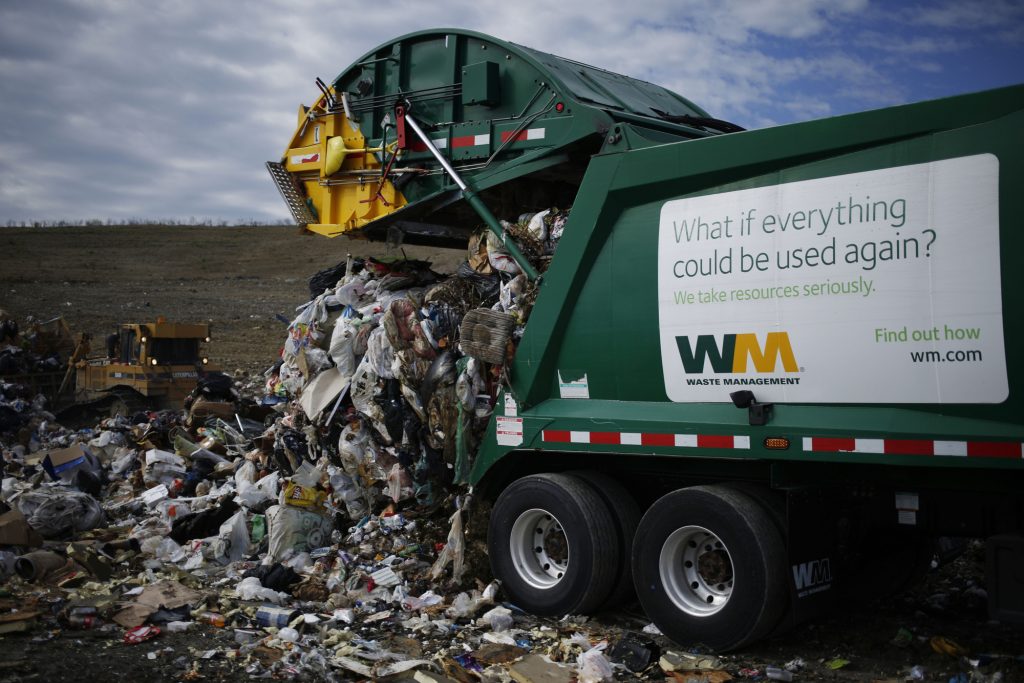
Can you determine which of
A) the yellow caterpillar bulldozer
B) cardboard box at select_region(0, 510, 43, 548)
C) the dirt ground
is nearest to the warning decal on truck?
cardboard box at select_region(0, 510, 43, 548)

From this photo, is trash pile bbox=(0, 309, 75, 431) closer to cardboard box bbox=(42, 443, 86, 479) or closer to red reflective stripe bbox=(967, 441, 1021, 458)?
cardboard box bbox=(42, 443, 86, 479)

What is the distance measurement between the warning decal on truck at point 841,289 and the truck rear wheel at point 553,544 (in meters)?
0.84

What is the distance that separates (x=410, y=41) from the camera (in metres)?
6.89

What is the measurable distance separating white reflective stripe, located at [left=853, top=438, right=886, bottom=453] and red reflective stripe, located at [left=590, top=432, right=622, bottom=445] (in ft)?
4.26

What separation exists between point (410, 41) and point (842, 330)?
4.02 m

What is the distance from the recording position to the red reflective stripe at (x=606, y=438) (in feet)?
16.8

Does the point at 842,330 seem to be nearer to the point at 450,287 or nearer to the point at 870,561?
the point at 870,561

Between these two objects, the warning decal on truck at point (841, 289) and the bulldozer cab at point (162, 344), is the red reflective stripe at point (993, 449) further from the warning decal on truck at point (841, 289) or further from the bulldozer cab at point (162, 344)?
the bulldozer cab at point (162, 344)

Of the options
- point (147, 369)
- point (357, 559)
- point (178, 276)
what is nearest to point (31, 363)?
point (147, 369)

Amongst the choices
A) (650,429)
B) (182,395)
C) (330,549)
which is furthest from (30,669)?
(182,395)

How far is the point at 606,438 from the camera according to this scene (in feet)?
17.0

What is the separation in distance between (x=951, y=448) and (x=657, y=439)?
1455 mm

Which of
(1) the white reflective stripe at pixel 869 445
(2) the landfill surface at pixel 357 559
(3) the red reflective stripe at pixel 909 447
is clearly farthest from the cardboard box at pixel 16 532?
(3) the red reflective stripe at pixel 909 447

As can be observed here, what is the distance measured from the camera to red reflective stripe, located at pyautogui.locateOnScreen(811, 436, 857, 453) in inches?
167
